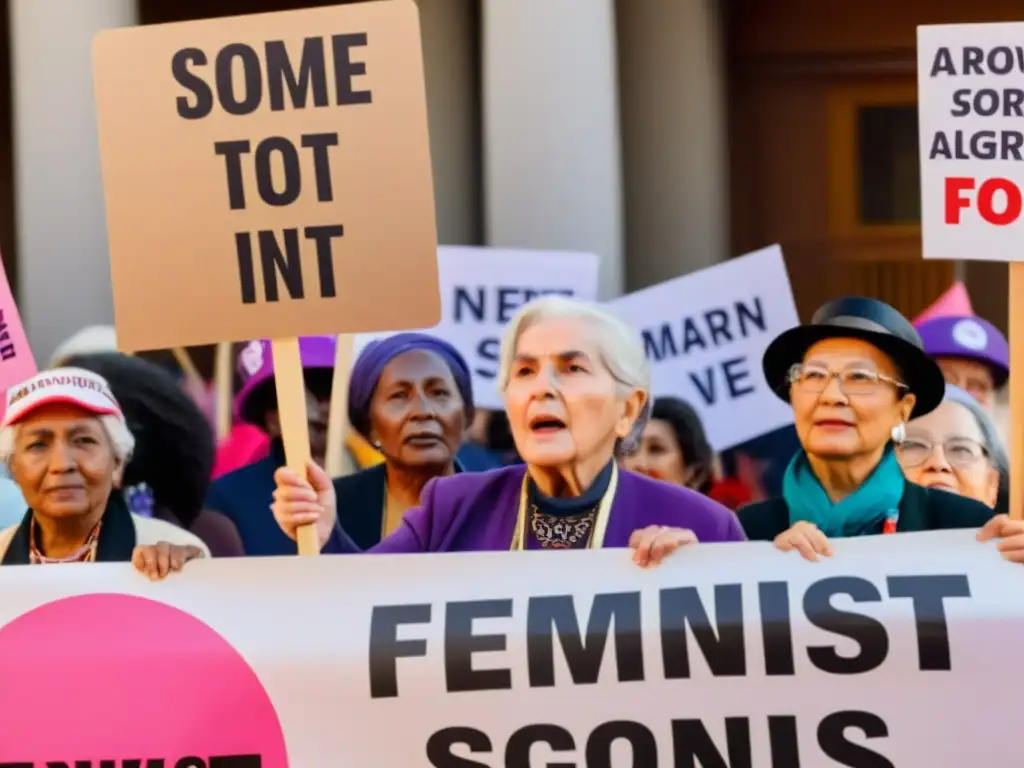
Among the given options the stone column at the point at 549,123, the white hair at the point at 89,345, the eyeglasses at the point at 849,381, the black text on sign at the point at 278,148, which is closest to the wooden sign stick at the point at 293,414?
the black text on sign at the point at 278,148

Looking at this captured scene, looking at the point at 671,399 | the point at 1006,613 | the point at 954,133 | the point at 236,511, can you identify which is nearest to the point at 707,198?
the point at 671,399

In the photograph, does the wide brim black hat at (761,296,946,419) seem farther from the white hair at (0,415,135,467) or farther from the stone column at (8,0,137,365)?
the stone column at (8,0,137,365)

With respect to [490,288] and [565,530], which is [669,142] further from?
[565,530]

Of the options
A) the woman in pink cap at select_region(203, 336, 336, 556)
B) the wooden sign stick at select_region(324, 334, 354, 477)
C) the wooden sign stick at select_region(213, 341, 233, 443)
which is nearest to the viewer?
the wooden sign stick at select_region(324, 334, 354, 477)

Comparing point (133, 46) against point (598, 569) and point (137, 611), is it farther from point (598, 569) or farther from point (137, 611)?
point (598, 569)

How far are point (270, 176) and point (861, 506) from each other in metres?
1.43

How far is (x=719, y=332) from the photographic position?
5406 mm

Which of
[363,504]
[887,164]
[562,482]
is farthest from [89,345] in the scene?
[887,164]

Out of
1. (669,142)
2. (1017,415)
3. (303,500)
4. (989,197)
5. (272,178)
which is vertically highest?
(669,142)

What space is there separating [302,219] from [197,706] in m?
1.01

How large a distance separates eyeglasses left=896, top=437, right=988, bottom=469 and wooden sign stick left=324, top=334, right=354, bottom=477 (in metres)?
1.51

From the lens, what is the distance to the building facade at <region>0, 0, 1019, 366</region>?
679 centimetres

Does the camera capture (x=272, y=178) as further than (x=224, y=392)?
No

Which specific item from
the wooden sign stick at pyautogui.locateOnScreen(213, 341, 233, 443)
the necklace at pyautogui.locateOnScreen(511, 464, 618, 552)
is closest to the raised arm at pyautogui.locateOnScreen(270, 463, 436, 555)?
the necklace at pyautogui.locateOnScreen(511, 464, 618, 552)
